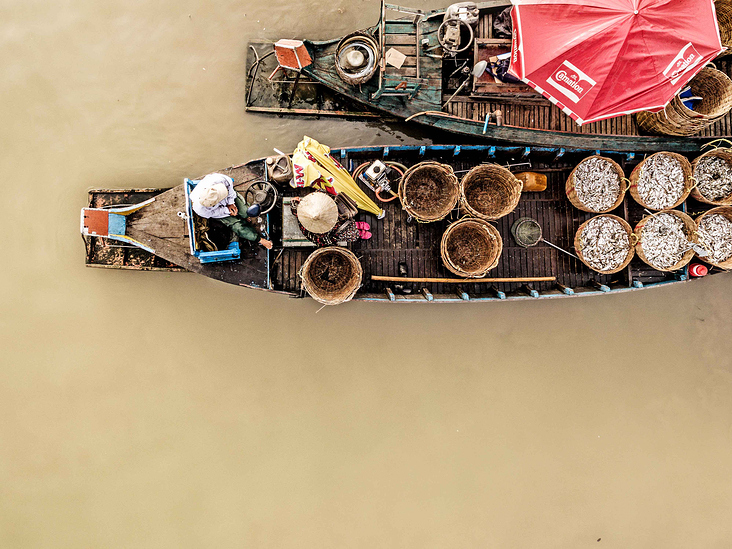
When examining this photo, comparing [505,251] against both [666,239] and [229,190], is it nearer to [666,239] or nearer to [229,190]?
[666,239]

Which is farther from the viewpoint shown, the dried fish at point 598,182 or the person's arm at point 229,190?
the dried fish at point 598,182

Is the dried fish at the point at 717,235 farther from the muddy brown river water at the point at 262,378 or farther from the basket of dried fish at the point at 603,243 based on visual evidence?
the muddy brown river water at the point at 262,378

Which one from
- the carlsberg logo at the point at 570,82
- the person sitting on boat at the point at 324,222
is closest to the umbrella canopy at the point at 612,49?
the carlsberg logo at the point at 570,82

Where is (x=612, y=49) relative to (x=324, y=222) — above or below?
above

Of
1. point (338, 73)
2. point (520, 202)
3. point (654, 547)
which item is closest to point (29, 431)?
point (338, 73)

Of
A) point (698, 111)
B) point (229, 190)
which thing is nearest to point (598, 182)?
point (698, 111)

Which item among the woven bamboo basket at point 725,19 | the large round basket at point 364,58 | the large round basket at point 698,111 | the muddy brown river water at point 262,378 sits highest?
the woven bamboo basket at point 725,19

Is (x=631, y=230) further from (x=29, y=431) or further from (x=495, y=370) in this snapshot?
(x=29, y=431)

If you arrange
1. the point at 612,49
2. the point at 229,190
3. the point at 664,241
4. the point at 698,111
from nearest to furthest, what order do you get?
the point at 612,49
the point at 229,190
the point at 664,241
the point at 698,111
